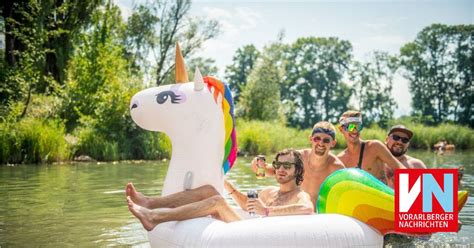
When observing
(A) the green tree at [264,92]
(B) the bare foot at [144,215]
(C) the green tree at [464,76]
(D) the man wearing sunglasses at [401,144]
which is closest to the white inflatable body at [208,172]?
(B) the bare foot at [144,215]

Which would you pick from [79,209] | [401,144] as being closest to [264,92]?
[79,209]

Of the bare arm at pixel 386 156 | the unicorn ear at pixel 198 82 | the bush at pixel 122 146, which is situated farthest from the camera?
the bush at pixel 122 146

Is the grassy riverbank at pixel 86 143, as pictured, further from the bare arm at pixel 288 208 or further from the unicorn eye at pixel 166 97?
the bare arm at pixel 288 208

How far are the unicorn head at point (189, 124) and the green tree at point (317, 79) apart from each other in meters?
47.4

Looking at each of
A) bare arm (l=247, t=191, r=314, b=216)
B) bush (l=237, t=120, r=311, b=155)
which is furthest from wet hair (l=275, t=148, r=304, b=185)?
bush (l=237, t=120, r=311, b=155)

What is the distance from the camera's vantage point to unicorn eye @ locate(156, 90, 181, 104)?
4273 mm

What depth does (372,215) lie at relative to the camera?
13.1 feet

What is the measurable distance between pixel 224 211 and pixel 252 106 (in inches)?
1080

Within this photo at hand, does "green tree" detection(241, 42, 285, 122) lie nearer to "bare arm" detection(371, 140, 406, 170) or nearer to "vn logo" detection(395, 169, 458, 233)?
"bare arm" detection(371, 140, 406, 170)

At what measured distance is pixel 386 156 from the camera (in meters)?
5.21

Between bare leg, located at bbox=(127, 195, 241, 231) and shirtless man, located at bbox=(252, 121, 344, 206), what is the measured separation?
1.05 m

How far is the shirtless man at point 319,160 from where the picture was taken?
487cm

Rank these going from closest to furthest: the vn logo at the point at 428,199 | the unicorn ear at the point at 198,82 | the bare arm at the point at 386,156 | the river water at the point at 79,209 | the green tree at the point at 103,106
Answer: the vn logo at the point at 428,199, the unicorn ear at the point at 198,82, the bare arm at the point at 386,156, the river water at the point at 79,209, the green tree at the point at 103,106

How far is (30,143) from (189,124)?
495 inches
